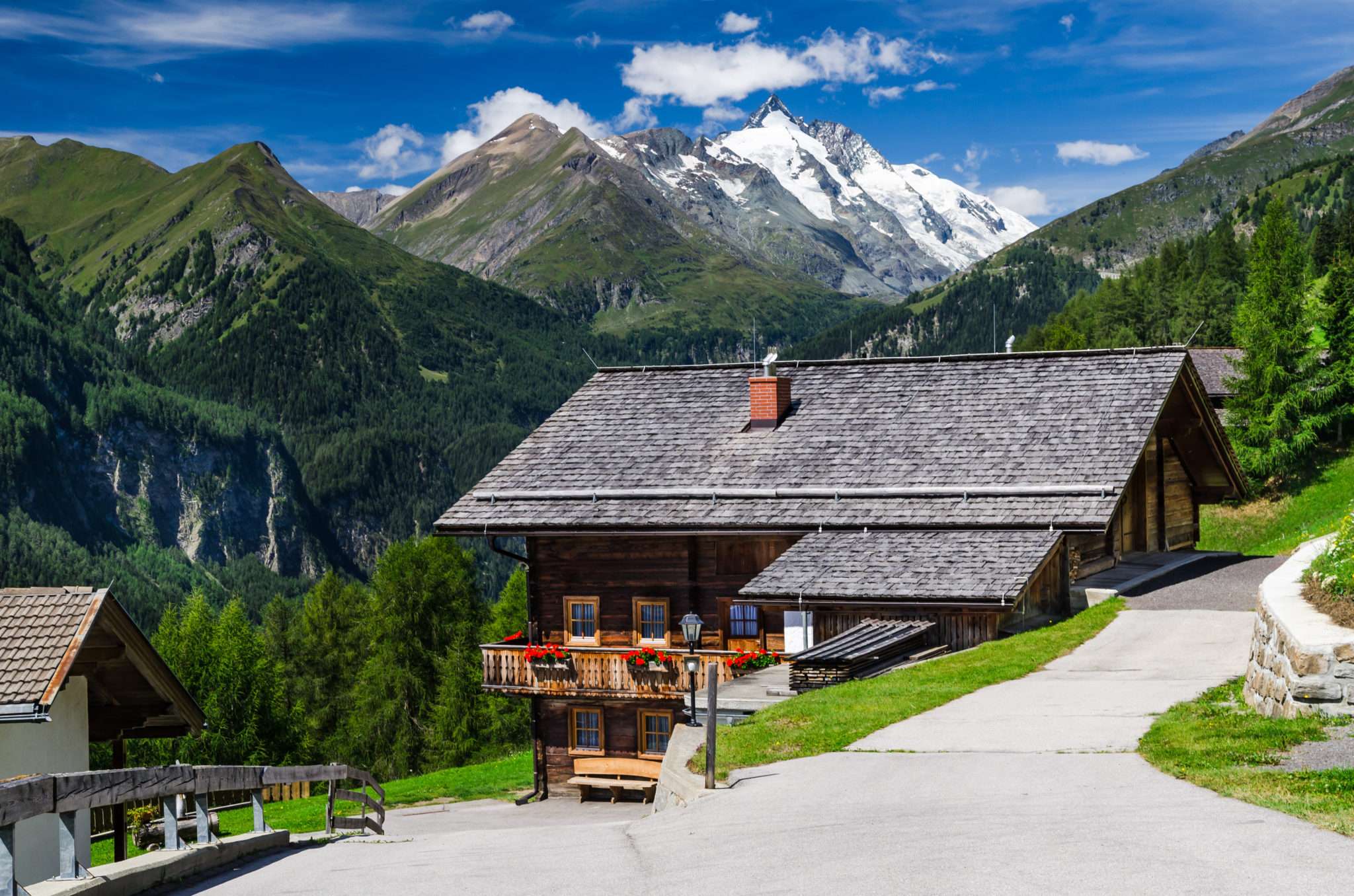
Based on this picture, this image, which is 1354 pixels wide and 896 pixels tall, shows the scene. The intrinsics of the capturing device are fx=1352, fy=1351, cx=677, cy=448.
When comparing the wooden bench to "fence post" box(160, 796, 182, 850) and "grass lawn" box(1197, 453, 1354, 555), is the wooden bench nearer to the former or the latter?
"fence post" box(160, 796, 182, 850)

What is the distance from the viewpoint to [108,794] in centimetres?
838

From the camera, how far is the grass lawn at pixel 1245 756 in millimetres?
9297

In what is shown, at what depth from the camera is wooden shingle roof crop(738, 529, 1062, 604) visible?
77.6 ft

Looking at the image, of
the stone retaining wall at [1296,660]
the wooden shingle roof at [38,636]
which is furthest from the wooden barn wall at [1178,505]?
the wooden shingle roof at [38,636]

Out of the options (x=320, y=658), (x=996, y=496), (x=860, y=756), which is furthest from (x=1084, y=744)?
(x=320, y=658)

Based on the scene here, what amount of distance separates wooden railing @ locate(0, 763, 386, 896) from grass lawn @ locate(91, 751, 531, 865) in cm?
2010

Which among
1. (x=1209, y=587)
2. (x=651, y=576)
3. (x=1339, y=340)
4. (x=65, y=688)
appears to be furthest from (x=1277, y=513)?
(x=65, y=688)

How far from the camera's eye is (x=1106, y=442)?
27156 mm

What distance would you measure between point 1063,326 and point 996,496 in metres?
105

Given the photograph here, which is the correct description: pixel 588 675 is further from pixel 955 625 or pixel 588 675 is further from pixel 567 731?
A: pixel 955 625

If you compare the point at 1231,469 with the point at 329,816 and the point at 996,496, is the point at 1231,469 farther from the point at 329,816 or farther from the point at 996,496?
the point at 329,816

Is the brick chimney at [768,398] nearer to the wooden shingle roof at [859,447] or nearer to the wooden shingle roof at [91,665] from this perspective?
the wooden shingle roof at [859,447]

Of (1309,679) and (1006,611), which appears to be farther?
(1006,611)

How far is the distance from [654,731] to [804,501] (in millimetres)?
6178
